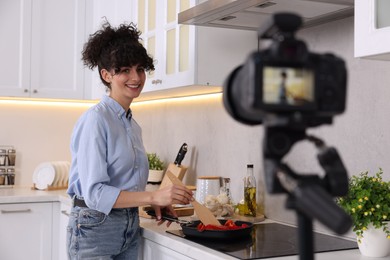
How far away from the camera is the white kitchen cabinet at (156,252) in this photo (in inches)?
73.1

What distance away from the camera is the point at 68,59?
3.54 meters

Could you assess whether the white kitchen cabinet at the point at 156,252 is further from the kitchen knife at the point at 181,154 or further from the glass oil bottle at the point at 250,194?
the kitchen knife at the point at 181,154

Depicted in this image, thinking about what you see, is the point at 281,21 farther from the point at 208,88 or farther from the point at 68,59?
the point at 68,59

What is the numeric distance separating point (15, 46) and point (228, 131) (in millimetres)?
1590

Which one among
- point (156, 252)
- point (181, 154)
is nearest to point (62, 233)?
point (181, 154)

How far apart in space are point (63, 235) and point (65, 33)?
4.25 ft

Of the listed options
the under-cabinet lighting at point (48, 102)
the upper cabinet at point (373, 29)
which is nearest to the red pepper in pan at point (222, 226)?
the upper cabinet at point (373, 29)

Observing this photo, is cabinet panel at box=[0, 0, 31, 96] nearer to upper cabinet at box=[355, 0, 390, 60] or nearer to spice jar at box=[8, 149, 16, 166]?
spice jar at box=[8, 149, 16, 166]

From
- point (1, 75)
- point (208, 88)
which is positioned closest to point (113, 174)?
point (208, 88)

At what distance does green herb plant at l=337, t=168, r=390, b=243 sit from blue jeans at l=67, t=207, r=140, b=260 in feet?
2.66

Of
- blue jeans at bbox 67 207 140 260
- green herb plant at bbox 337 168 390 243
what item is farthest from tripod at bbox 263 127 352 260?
blue jeans at bbox 67 207 140 260

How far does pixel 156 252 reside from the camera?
2.00 meters

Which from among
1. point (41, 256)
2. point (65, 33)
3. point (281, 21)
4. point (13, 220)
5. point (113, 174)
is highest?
point (65, 33)

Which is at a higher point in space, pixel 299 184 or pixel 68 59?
pixel 68 59
